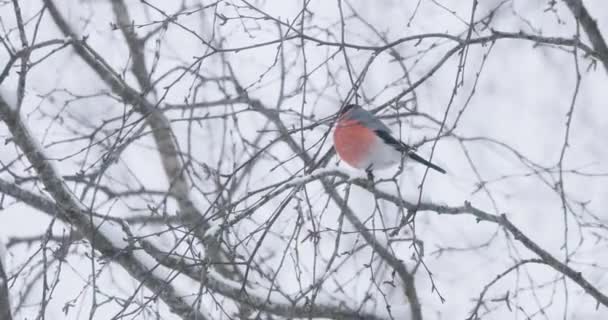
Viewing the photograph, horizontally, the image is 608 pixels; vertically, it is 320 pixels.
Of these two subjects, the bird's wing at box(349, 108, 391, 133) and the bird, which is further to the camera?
the bird

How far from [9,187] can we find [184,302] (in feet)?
3.26

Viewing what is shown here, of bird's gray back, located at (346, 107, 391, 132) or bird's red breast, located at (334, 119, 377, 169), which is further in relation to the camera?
bird's red breast, located at (334, 119, 377, 169)

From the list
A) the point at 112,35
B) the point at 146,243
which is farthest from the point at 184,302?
the point at 112,35

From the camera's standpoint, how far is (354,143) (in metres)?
3.97

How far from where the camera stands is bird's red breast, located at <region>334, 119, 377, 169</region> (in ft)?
13.0

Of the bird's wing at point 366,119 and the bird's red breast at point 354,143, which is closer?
the bird's wing at point 366,119

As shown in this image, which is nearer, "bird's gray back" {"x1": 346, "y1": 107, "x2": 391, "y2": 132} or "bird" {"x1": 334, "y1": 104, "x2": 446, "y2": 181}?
"bird's gray back" {"x1": 346, "y1": 107, "x2": 391, "y2": 132}

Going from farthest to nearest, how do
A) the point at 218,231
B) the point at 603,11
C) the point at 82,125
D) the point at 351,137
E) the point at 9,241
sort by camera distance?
the point at 603,11, the point at 82,125, the point at 9,241, the point at 351,137, the point at 218,231

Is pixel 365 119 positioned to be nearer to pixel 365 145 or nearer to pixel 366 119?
pixel 366 119

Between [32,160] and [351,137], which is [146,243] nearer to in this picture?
[32,160]

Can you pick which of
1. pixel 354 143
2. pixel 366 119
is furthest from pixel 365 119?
pixel 354 143

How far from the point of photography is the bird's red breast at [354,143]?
13.0 feet

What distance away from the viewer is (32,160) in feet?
11.5

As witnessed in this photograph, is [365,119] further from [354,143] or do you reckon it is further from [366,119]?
[354,143]
